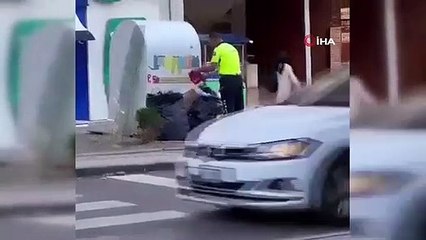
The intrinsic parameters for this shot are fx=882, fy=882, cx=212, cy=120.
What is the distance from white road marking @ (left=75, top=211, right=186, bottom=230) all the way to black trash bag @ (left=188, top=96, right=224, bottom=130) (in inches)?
18.6

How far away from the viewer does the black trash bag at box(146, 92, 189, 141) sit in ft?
14.1

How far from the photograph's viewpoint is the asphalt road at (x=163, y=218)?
3.99m

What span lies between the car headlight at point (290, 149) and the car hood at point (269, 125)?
0.03m

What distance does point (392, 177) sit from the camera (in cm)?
379

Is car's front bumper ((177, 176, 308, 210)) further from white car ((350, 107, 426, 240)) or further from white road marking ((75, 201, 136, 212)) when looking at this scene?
white car ((350, 107, 426, 240))

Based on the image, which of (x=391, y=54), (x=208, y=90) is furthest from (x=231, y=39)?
(x=391, y=54)

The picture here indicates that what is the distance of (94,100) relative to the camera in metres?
3.84

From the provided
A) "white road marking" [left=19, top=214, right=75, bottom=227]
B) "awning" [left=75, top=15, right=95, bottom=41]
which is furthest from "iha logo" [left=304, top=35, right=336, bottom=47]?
"white road marking" [left=19, top=214, right=75, bottom=227]

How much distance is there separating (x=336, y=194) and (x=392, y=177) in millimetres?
598

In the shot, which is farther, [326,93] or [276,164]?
Result: [326,93]

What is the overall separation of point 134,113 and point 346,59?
3.48ft

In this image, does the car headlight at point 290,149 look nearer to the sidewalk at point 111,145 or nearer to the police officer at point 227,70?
the police officer at point 227,70

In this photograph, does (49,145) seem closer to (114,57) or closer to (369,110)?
(114,57)

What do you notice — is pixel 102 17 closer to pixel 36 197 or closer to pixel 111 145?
pixel 111 145
